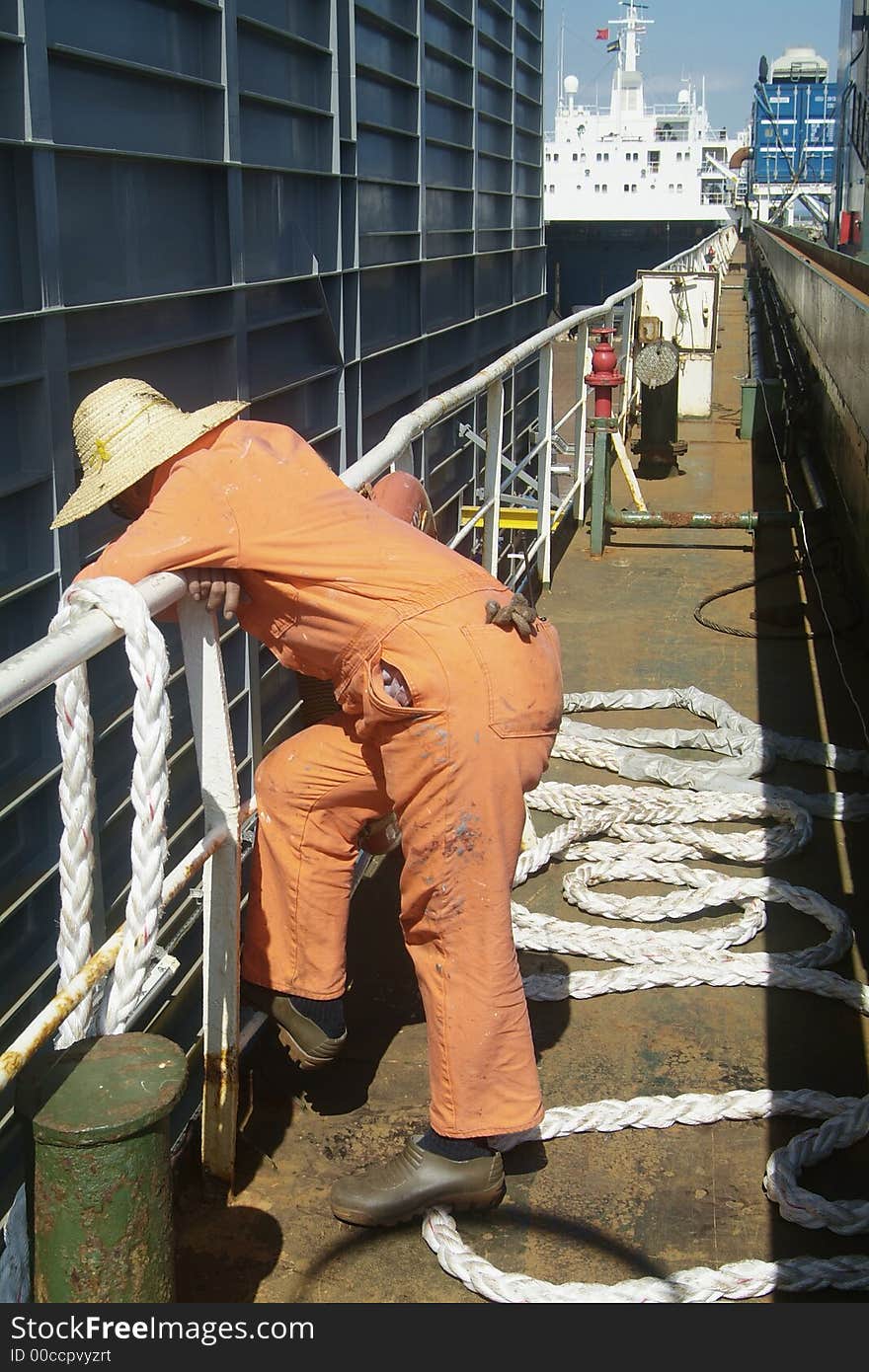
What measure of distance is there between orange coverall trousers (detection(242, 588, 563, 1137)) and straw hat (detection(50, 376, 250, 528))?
545 millimetres

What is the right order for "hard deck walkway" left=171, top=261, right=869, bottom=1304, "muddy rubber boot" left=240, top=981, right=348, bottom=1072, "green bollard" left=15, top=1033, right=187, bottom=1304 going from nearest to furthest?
"green bollard" left=15, top=1033, right=187, bottom=1304 < "hard deck walkway" left=171, top=261, right=869, bottom=1304 < "muddy rubber boot" left=240, top=981, right=348, bottom=1072

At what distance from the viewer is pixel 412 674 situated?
2516mm

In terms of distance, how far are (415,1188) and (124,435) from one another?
1.55 metres

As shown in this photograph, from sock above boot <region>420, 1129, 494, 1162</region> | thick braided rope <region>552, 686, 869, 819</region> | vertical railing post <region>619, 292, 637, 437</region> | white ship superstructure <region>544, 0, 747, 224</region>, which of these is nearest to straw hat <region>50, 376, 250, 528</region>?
sock above boot <region>420, 1129, 494, 1162</region>

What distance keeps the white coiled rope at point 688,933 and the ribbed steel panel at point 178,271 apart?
3.63ft

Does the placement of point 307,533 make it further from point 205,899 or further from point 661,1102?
point 661,1102

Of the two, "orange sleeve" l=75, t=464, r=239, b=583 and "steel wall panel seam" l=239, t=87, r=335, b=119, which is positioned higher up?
"steel wall panel seam" l=239, t=87, r=335, b=119

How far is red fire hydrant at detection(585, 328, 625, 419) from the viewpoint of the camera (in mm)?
7758

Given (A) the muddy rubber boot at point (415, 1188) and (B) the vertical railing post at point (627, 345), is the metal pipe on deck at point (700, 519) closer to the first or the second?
(B) the vertical railing post at point (627, 345)

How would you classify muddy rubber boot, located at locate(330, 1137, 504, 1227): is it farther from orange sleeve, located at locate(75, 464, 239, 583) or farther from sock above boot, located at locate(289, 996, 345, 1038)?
orange sleeve, located at locate(75, 464, 239, 583)

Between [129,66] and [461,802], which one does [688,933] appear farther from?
[129,66]

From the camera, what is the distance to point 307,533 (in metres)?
2.55

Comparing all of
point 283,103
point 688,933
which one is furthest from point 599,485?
point 688,933

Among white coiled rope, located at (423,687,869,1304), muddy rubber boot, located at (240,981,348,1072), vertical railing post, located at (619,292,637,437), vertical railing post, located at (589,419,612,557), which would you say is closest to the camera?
white coiled rope, located at (423,687,869,1304)
